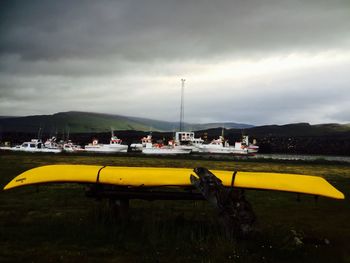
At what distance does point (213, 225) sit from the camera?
28.9ft

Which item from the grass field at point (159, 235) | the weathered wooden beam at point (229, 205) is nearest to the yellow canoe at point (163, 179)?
the weathered wooden beam at point (229, 205)

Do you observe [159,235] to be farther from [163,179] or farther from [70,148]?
[70,148]

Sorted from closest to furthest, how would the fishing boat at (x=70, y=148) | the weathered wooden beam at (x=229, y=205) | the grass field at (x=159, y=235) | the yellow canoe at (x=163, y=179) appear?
1. the grass field at (x=159, y=235)
2. the weathered wooden beam at (x=229, y=205)
3. the yellow canoe at (x=163, y=179)
4. the fishing boat at (x=70, y=148)

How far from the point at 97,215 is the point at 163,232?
6.75 ft

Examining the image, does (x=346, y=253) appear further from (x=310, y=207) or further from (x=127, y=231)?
(x=310, y=207)

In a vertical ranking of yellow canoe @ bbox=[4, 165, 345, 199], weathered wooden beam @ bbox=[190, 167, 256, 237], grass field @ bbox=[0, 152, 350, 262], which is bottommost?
grass field @ bbox=[0, 152, 350, 262]

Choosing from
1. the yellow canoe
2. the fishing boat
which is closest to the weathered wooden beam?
the yellow canoe

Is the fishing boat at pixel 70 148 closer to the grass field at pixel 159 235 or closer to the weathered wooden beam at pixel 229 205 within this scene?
the grass field at pixel 159 235

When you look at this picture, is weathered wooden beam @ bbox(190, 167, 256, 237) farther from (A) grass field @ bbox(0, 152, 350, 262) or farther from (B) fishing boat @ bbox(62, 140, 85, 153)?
(B) fishing boat @ bbox(62, 140, 85, 153)

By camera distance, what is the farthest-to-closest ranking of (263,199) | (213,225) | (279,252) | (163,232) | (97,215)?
(263,199) → (97,215) → (213,225) → (163,232) → (279,252)

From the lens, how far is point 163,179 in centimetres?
861

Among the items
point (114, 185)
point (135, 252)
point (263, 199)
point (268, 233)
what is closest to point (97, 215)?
point (114, 185)

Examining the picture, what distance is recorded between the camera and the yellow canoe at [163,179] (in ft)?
27.0

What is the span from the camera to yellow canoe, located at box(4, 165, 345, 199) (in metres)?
8.23
